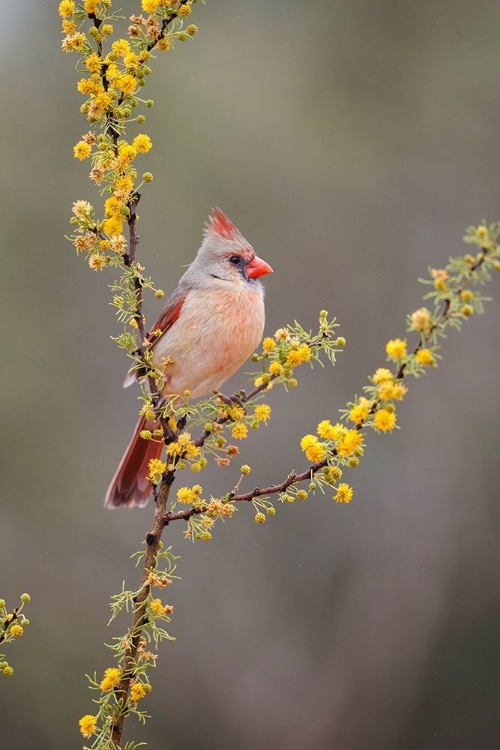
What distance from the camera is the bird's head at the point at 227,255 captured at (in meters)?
3.22

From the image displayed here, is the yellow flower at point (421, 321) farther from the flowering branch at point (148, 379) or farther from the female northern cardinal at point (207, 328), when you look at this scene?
the female northern cardinal at point (207, 328)

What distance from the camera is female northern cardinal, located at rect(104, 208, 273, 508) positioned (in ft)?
9.89

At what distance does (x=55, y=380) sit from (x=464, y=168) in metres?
3.76

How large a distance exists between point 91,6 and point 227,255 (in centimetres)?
141

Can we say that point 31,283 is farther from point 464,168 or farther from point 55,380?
point 464,168

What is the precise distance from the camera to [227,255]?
3.25m

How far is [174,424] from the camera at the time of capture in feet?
7.43

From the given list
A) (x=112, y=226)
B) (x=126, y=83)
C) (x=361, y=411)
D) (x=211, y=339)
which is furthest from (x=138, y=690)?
(x=211, y=339)

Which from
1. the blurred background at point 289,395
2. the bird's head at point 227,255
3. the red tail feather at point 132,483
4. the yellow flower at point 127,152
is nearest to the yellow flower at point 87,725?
the yellow flower at point 127,152

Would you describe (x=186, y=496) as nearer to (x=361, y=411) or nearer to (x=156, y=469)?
(x=156, y=469)

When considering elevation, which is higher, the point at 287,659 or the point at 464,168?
the point at 464,168

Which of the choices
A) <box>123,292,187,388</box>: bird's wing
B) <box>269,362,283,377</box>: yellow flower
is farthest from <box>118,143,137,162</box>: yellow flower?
<box>123,292,187,388</box>: bird's wing

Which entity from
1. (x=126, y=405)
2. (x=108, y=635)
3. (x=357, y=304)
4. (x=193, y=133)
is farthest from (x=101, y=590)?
(x=193, y=133)

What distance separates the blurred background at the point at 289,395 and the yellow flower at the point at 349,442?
4.38 meters
